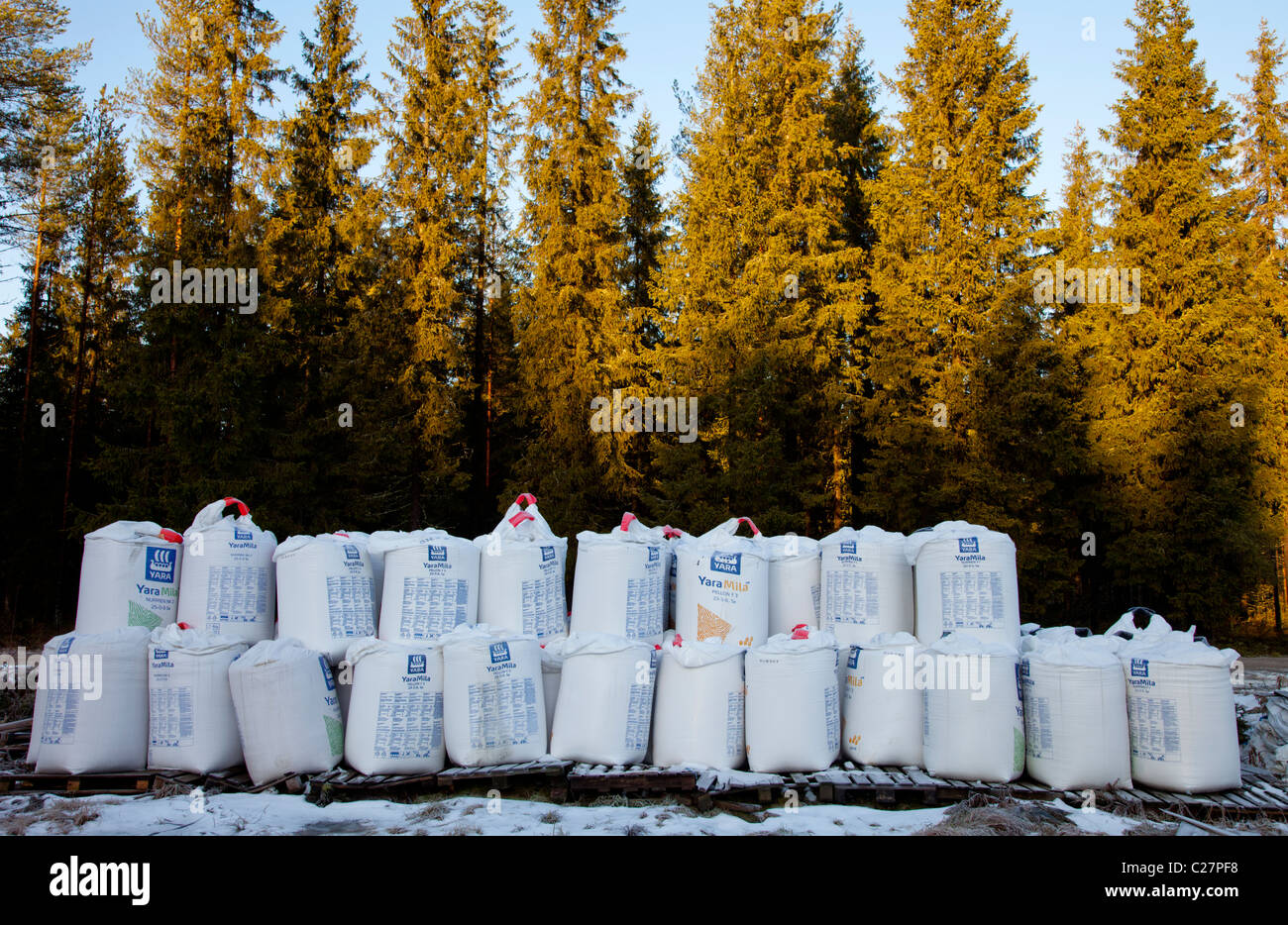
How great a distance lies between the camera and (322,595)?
250 inches

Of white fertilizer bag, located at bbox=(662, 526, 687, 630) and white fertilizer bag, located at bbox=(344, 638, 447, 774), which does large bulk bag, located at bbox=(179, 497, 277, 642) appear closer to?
white fertilizer bag, located at bbox=(344, 638, 447, 774)

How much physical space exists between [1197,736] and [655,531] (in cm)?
408

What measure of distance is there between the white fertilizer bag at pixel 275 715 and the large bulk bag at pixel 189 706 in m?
0.16

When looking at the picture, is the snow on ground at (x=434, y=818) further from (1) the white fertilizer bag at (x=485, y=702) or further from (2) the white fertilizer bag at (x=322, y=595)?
(2) the white fertilizer bag at (x=322, y=595)

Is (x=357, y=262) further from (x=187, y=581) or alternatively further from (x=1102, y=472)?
(x=1102, y=472)

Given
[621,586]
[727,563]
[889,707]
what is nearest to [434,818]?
[621,586]

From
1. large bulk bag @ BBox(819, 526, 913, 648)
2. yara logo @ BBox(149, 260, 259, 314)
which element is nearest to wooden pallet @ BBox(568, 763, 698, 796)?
large bulk bag @ BBox(819, 526, 913, 648)

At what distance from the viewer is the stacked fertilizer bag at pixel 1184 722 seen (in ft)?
18.0

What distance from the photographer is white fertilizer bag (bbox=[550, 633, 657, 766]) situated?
19.3 ft

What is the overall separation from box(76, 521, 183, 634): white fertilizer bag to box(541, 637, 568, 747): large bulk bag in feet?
9.74

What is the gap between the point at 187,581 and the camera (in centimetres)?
656

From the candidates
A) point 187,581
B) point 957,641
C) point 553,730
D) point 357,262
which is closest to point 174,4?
point 357,262

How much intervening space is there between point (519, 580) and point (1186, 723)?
15.4 ft

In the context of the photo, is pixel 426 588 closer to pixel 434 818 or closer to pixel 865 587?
pixel 434 818
